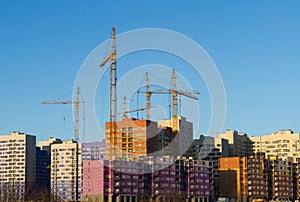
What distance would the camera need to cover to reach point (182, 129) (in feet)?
337

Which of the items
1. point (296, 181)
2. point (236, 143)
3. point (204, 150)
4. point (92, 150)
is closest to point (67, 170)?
point (92, 150)

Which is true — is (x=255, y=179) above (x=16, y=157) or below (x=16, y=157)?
below

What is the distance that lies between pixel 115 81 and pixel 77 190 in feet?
103

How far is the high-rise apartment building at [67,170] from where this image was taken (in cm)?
9581

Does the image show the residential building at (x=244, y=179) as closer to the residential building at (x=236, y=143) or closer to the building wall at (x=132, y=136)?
the building wall at (x=132, y=136)

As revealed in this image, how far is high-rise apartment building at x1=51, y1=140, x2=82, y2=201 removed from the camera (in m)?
95.8

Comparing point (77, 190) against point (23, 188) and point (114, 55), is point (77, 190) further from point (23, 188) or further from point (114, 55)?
point (114, 55)

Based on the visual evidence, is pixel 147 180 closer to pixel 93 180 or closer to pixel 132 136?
pixel 93 180

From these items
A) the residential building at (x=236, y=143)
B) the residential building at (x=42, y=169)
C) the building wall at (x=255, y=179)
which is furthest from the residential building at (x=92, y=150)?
the building wall at (x=255, y=179)

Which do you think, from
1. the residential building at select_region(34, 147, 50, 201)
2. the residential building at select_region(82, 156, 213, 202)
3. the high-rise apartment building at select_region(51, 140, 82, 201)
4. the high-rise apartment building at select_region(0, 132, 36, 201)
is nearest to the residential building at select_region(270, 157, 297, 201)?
the residential building at select_region(82, 156, 213, 202)

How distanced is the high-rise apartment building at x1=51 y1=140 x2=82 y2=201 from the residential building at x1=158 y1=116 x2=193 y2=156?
17.0 m

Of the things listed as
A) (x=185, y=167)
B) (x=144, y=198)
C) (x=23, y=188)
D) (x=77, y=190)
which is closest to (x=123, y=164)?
(x=144, y=198)

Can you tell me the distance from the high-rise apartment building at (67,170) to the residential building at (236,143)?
25081mm

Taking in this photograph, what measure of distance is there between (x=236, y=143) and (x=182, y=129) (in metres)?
15.2
